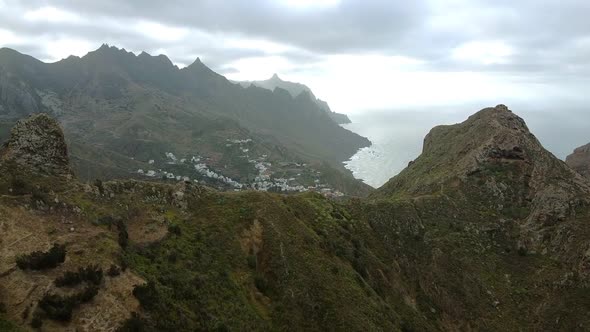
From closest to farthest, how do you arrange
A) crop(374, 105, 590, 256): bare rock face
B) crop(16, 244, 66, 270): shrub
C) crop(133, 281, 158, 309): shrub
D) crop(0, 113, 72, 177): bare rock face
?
1. crop(16, 244, 66, 270): shrub
2. crop(133, 281, 158, 309): shrub
3. crop(0, 113, 72, 177): bare rock face
4. crop(374, 105, 590, 256): bare rock face

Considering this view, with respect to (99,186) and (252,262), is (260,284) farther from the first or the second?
(99,186)

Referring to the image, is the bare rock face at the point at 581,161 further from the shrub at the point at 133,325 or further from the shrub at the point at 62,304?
the shrub at the point at 62,304

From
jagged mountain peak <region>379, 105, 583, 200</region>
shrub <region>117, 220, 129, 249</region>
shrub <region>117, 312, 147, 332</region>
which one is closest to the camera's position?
shrub <region>117, 312, 147, 332</region>

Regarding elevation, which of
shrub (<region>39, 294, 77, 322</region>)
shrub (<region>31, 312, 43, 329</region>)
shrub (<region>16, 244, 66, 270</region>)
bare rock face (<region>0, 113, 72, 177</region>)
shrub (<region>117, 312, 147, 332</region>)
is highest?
bare rock face (<region>0, 113, 72, 177</region>)

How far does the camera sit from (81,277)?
25.6 meters

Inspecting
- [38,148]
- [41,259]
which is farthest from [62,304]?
[38,148]

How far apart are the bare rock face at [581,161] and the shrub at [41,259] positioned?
115 metres

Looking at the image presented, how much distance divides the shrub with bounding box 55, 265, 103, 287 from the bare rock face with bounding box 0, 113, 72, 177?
46.4ft

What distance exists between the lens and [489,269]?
51.8 metres

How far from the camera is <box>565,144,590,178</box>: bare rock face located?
10911 cm

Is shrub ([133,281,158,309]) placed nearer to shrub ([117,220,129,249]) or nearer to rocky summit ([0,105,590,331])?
rocky summit ([0,105,590,331])

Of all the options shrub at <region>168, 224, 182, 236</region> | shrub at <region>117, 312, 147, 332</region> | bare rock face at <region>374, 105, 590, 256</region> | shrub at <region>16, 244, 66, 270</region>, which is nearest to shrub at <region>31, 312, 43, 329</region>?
shrub at <region>117, 312, 147, 332</region>

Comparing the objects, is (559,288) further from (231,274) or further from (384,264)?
(231,274)

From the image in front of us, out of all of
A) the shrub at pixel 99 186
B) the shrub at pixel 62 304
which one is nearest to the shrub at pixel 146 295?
the shrub at pixel 62 304
